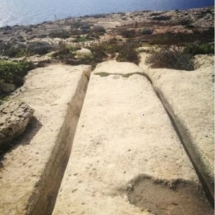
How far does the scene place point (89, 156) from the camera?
5.78 metres

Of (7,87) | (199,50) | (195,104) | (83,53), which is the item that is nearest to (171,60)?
(199,50)

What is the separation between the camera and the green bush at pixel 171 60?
36.0 ft

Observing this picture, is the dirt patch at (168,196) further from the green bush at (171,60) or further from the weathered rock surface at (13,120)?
the green bush at (171,60)

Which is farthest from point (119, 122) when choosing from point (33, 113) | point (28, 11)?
point (28, 11)

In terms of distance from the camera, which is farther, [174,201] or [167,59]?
[167,59]

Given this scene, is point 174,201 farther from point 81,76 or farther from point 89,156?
point 81,76

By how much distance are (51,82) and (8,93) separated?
1826 millimetres

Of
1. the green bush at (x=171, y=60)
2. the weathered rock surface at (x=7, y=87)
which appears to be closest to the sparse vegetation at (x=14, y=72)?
the weathered rock surface at (x=7, y=87)

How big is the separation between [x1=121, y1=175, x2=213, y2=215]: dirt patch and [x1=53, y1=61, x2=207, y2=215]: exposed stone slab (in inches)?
2.6

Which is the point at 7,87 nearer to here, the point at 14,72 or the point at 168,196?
the point at 14,72

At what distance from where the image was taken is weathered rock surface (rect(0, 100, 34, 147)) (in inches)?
236

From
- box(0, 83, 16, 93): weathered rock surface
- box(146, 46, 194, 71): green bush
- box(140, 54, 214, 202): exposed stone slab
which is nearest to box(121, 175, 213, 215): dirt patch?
box(140, 54, 214, 202): exposed stone slab

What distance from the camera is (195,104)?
24.6ft

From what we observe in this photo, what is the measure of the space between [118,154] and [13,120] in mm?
3118
